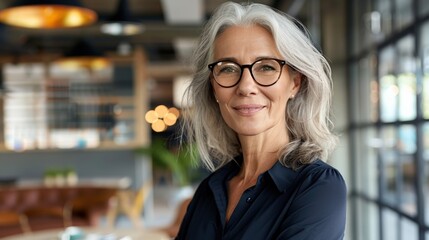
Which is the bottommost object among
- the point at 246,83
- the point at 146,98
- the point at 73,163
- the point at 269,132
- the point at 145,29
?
the point at 73,163

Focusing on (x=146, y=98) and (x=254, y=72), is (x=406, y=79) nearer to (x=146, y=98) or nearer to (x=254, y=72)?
(x=254, y=72)

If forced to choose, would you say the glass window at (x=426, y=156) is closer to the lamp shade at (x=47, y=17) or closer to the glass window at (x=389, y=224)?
the glass window at (x=389, y=224)

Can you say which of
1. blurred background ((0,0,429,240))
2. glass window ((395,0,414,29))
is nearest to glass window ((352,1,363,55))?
blurred background ((0,0,429,240))

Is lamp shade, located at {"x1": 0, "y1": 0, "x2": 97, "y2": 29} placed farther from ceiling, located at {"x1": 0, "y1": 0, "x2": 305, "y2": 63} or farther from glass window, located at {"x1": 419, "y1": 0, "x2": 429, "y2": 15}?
glass window, located at {"x1": 419, "y1": 0, "x2": 429, "y2": 15}

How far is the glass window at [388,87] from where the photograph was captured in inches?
158

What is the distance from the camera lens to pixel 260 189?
3.99 feet

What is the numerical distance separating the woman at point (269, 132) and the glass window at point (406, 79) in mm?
2329

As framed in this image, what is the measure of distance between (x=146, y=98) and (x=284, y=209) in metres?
9.19

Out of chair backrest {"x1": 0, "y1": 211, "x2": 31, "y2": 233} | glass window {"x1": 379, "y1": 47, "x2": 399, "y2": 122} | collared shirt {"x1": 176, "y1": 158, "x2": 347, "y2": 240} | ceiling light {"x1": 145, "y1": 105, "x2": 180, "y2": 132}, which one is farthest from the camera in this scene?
ceiling light {"x1": 145, "y1": 105, "x2": 180, "y2": 132}

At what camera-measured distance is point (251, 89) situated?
1.22 meters

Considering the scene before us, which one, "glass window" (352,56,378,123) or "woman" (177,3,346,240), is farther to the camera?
"glass window" (352,56,378,123)

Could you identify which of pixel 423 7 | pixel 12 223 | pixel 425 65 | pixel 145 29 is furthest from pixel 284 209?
pixel 145 29

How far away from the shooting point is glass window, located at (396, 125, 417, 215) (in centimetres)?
354

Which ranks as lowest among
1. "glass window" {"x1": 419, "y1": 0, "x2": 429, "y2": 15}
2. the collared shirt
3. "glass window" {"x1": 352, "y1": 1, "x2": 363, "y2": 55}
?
the collared shirt
